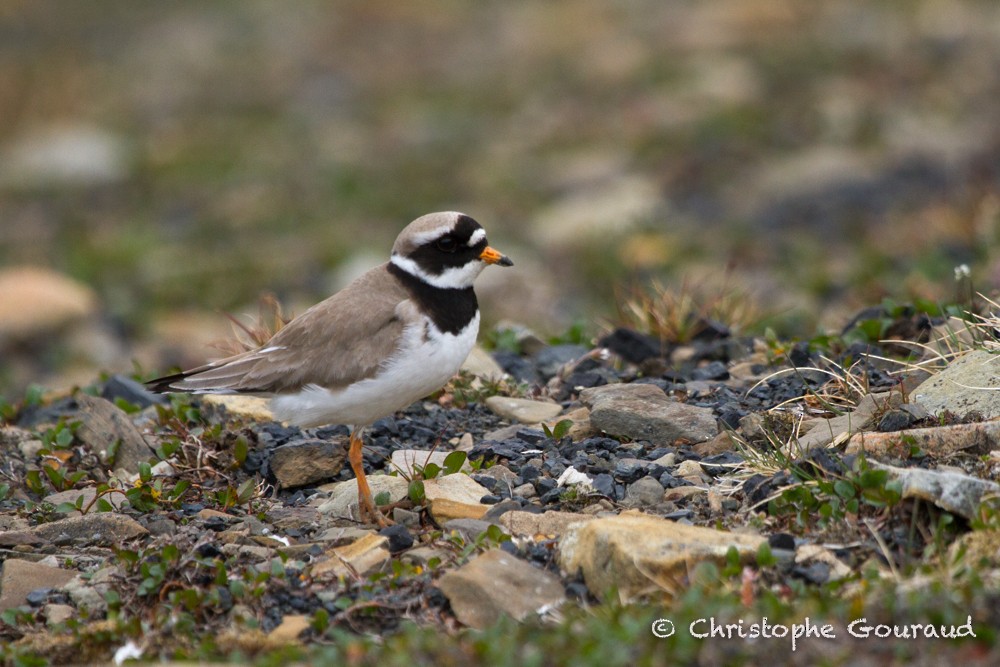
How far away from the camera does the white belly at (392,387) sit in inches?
232

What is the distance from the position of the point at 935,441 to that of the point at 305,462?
3.38m

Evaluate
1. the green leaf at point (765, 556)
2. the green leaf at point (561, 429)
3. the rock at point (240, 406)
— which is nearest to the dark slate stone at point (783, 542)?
the green leaf at point (765, 556)

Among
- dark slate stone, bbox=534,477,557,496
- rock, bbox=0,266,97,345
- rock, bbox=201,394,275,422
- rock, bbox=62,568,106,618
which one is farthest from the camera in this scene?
rock, bbox=0,266,97,345

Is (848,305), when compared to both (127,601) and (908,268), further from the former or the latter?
(127,601)

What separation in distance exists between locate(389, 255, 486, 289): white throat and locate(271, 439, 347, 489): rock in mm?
1157

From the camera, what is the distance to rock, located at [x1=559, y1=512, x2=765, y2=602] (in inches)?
190

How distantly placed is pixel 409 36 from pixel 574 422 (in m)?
18.6

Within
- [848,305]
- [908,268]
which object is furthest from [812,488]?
[908,268]

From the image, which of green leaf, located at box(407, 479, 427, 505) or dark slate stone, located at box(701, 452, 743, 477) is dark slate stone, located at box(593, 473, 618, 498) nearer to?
dark slate stone, located at box(701, 452, 743, 477)

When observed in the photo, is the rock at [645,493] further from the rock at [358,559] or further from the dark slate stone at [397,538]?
the rock at [358,559]

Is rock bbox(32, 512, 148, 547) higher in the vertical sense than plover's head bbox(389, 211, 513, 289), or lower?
lower

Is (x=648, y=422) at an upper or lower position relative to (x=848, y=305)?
upper

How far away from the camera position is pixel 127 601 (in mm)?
5172

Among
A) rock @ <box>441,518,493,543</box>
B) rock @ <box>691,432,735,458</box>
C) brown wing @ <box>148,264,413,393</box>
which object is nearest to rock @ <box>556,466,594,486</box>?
rock @ <box>441,518,493,543</box>
